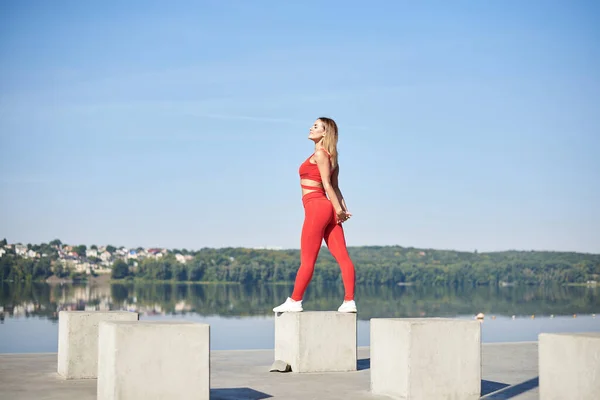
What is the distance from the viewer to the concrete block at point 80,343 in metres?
9.22

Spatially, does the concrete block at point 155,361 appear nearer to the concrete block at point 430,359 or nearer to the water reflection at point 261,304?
the concrete block at point 430,359

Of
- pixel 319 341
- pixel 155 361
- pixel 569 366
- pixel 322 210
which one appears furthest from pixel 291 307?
pixel 569 366

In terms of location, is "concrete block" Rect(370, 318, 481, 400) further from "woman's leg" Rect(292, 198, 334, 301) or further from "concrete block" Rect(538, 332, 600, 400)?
"woman's leg" Rect(292, 198, 334, 301)

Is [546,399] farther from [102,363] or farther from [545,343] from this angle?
[102,363]

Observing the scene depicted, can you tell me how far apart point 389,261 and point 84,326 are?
277ft

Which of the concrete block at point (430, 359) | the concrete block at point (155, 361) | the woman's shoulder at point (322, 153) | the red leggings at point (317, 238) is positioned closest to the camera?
the concrete block at point (155, 361)

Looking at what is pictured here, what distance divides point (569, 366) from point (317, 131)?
5.13 meters

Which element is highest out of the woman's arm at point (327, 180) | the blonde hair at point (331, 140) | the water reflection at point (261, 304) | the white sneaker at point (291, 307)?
the blonde hair at point (331, 140)

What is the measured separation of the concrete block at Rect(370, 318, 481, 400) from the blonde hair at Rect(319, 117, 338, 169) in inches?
132

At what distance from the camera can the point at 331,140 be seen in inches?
443

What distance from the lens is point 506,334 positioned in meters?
Result: 19.0

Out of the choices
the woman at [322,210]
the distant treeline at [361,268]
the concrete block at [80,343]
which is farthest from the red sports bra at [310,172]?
the distant treeline at [361,268]

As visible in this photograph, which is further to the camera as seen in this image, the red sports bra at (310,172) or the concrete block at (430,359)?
the red sports bra at (310,172)

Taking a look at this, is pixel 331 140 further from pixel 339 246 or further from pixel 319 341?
pixel 319 341
